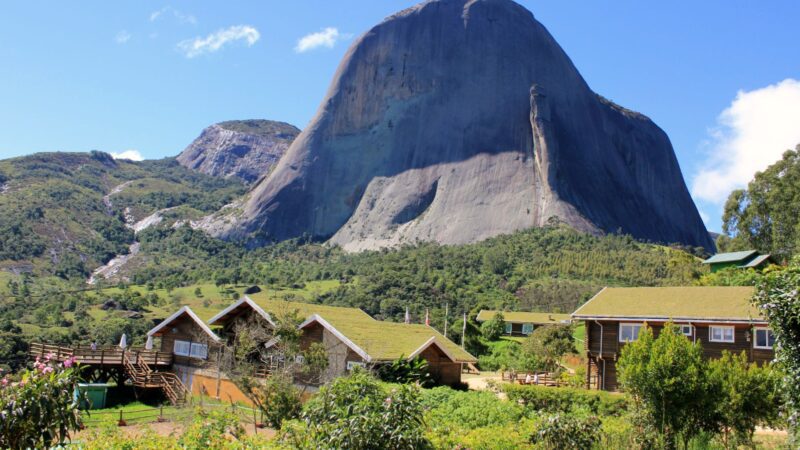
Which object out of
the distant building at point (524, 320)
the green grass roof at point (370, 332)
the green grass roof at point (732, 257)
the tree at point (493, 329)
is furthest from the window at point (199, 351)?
the green grass roof at point (732, 257)

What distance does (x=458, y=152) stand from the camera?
123m

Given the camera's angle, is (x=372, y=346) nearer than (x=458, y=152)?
Yes

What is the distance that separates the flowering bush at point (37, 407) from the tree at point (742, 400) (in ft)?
50.3

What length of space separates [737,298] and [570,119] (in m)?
97.6

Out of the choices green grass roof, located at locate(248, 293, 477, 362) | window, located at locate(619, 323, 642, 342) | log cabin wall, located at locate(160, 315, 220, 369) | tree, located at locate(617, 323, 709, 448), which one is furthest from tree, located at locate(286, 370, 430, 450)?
window, located at locate(619, 323, 642, 342)

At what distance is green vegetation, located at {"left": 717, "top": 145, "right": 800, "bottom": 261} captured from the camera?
54656 millimetres

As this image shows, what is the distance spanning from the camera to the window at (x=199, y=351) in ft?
113

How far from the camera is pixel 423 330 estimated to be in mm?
35969

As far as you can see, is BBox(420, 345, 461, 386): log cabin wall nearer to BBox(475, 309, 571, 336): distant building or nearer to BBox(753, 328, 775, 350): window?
BBox(753, 328, 775, 350): window

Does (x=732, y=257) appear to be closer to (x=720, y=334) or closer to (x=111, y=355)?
(x=720, y=334)

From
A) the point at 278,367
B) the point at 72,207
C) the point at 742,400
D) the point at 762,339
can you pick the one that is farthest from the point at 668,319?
the point at 72,207

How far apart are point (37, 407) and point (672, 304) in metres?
33.1

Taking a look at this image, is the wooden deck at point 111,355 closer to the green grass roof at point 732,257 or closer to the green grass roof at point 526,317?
the green grass roof at point 526,317

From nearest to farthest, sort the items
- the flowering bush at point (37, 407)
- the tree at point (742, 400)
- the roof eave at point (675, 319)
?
the flowering bush at point (37, 407) < the tree at point (742, 400) < the roof eave at point (675, 319)
